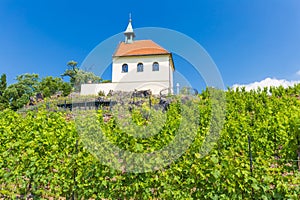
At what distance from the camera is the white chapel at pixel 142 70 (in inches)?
882

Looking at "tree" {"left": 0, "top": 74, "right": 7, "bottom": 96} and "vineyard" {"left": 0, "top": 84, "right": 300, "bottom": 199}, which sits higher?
"tree" {"left": 0, "top": 74, "right": 7, "bottom": 96}

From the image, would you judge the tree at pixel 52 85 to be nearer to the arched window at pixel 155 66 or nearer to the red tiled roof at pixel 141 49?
the red tiled roof at pixel 141 49

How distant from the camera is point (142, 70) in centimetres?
2386

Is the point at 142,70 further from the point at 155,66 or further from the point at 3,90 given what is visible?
the point at 3,90

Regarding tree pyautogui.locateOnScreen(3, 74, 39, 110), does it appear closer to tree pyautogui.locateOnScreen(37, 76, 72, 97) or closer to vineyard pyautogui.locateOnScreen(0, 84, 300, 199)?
tree pyautogui.locateOnScreen(37, 76, 72, 97)

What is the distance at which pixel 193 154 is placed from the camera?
127 inches

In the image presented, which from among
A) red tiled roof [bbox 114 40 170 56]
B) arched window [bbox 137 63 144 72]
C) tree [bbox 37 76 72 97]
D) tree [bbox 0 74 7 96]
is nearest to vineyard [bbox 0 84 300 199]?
arched window [bbox 137 63 144 72]

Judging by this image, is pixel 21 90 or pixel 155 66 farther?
pixel 21 90

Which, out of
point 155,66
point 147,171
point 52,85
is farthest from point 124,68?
point 147,171

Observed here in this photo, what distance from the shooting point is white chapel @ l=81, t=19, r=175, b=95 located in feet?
73.5

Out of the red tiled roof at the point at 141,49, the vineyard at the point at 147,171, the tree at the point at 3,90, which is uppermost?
the red tiled roof at the point at 141,49

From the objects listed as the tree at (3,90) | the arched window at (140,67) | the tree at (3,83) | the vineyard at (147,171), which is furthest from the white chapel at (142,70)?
the vineyard at (147,171)

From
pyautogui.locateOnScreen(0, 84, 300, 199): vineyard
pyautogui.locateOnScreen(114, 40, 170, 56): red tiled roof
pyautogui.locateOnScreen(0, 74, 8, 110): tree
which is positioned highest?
pyautogui.locateOnScreen(114, 40, 170, 56): red tiled roof

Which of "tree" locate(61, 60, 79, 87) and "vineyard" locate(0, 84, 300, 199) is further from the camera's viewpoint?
"tree" locate(61, 60, 79, 87)
